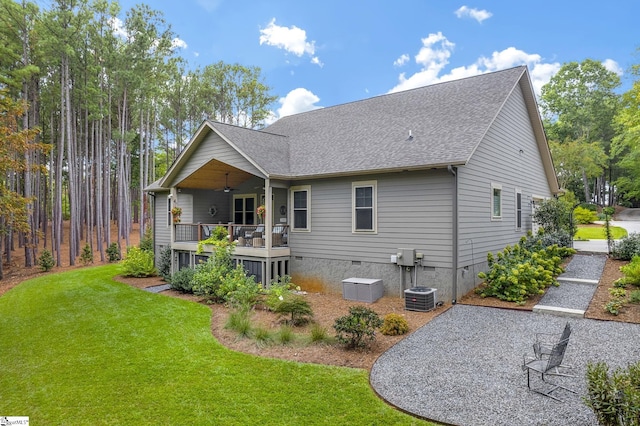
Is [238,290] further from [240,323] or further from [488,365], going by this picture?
[488,365]

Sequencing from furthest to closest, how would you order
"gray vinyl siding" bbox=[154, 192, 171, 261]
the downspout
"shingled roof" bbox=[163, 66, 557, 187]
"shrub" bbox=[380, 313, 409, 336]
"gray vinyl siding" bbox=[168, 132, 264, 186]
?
"gray vinyl siding" bbox=[154, 192, 171, 261] → "gray vinyl siding" bbox=[168, 132, 264, 186] → "shingled roof" bbox=[163, 66, 557, 187] → the downspout → "shrub" bbox=[380, 313, 409, 336]

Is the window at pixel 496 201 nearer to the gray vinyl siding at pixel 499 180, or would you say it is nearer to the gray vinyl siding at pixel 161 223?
the gray vinyl siding at pixel 499 180

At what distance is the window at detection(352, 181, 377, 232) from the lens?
10836mm

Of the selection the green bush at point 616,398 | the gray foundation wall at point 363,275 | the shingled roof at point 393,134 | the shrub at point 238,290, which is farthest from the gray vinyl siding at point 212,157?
the green bush at point 616,398

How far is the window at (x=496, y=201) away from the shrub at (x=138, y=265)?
14732 millimetres

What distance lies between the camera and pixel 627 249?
492 inches

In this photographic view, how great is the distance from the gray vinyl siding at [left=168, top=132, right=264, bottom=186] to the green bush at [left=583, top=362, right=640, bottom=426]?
990cm

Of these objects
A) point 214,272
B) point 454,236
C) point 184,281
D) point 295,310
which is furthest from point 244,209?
point 454,236

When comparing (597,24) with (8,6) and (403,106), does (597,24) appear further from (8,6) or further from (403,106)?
(8,6)

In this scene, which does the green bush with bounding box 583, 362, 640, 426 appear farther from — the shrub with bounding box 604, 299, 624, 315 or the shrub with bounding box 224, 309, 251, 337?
the shrub with bounding box 224, 309, 251, 337

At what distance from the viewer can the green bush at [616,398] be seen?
3348mm

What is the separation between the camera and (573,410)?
4.31 m

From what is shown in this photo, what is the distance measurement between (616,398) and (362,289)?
6999mm

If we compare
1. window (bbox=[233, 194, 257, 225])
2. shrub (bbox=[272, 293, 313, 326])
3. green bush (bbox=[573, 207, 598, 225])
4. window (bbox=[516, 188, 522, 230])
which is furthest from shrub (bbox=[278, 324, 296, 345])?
green bush (bbox=[573, 207, 598, 225])
